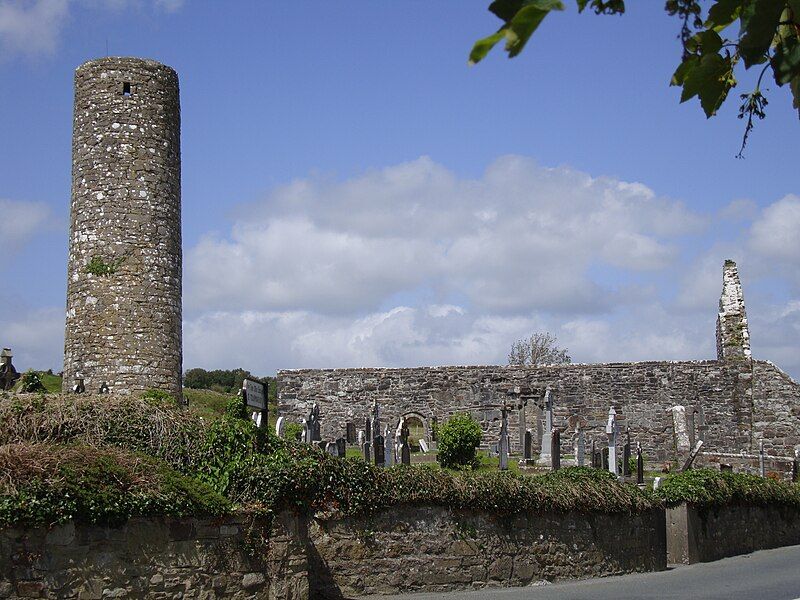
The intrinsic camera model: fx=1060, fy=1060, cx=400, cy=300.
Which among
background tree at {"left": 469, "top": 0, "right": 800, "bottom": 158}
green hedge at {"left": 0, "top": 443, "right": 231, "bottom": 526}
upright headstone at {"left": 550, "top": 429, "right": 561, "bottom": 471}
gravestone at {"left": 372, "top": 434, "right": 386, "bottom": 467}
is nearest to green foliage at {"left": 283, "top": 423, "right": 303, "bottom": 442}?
gravestone at {"left": 372, "top": 434, "right": 386, "bottom": 467}

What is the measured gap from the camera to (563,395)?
31531 millimetres

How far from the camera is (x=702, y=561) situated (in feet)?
61.1

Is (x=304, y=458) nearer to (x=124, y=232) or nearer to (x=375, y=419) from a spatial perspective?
(x=124, y=232)

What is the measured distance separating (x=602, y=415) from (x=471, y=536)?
17821 millimetres

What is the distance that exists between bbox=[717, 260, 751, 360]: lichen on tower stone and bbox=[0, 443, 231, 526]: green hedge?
2375 centimetres

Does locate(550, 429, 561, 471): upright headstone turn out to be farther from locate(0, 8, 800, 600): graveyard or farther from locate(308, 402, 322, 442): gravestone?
locate(308, 402, 322, 442): gravestone

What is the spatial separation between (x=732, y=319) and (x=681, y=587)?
63.1ft

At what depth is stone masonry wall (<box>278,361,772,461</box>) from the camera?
30.9 m

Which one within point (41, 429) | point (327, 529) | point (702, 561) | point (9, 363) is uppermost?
point (9, 363)

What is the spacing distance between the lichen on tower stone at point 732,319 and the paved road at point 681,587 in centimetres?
1448

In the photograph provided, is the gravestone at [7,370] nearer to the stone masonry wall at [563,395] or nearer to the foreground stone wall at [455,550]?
the foreground stone wall at [455,550]

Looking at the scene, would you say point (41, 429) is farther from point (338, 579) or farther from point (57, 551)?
point (338, 579)

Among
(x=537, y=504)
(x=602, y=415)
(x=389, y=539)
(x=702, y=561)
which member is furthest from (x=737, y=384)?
(x=389, y=539)

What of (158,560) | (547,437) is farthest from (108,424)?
(547,437)
